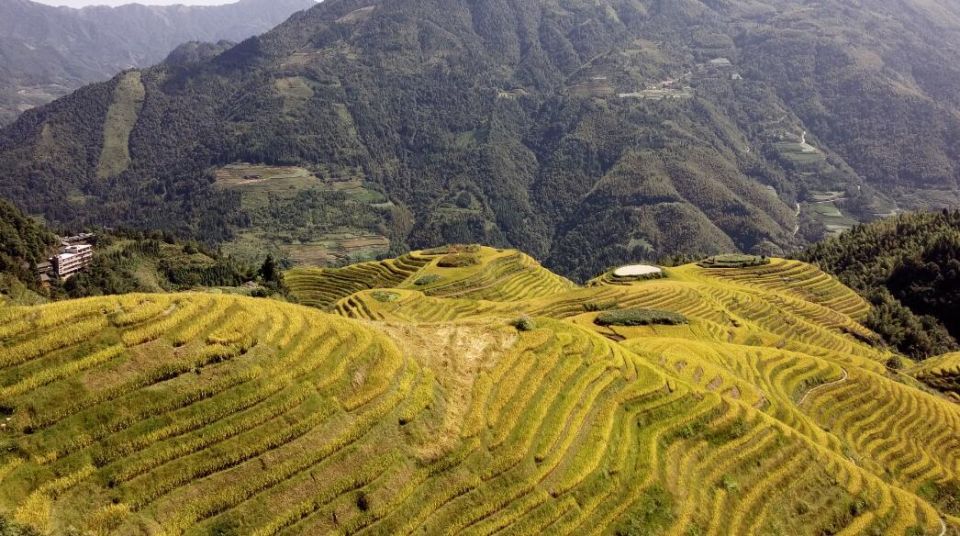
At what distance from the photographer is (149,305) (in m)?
21.3

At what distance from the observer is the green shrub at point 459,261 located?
322 feet

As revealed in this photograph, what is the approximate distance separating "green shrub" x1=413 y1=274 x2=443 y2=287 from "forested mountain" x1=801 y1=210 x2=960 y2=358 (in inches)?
2881

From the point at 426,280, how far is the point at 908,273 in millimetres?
101531

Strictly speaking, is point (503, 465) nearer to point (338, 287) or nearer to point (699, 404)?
point (699, 404)

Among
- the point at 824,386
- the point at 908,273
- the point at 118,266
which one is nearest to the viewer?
the point at 824,386

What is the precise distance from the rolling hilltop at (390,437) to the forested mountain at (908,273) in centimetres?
6190

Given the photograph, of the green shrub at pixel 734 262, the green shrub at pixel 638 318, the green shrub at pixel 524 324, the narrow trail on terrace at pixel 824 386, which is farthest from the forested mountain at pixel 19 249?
the green shrub at pixel 734 262

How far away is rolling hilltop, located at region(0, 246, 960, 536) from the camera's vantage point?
1717 centimetres

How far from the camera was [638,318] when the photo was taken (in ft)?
192

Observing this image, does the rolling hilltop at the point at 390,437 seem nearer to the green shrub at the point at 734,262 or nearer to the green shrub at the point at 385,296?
the green shrub at the point at 385,296

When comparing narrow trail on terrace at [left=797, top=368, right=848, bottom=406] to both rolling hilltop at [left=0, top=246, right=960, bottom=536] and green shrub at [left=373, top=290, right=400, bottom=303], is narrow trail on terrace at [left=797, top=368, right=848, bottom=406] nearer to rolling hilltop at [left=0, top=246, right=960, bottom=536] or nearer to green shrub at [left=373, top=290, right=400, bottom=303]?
rolling hilltop at [left=0, top=246, right=960, bottom=536]

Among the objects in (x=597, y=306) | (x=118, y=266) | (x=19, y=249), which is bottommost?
(x=597, y=306)

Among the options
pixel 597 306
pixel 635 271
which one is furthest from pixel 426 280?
pixel 635 271

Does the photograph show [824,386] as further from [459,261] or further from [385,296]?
[459,261]
